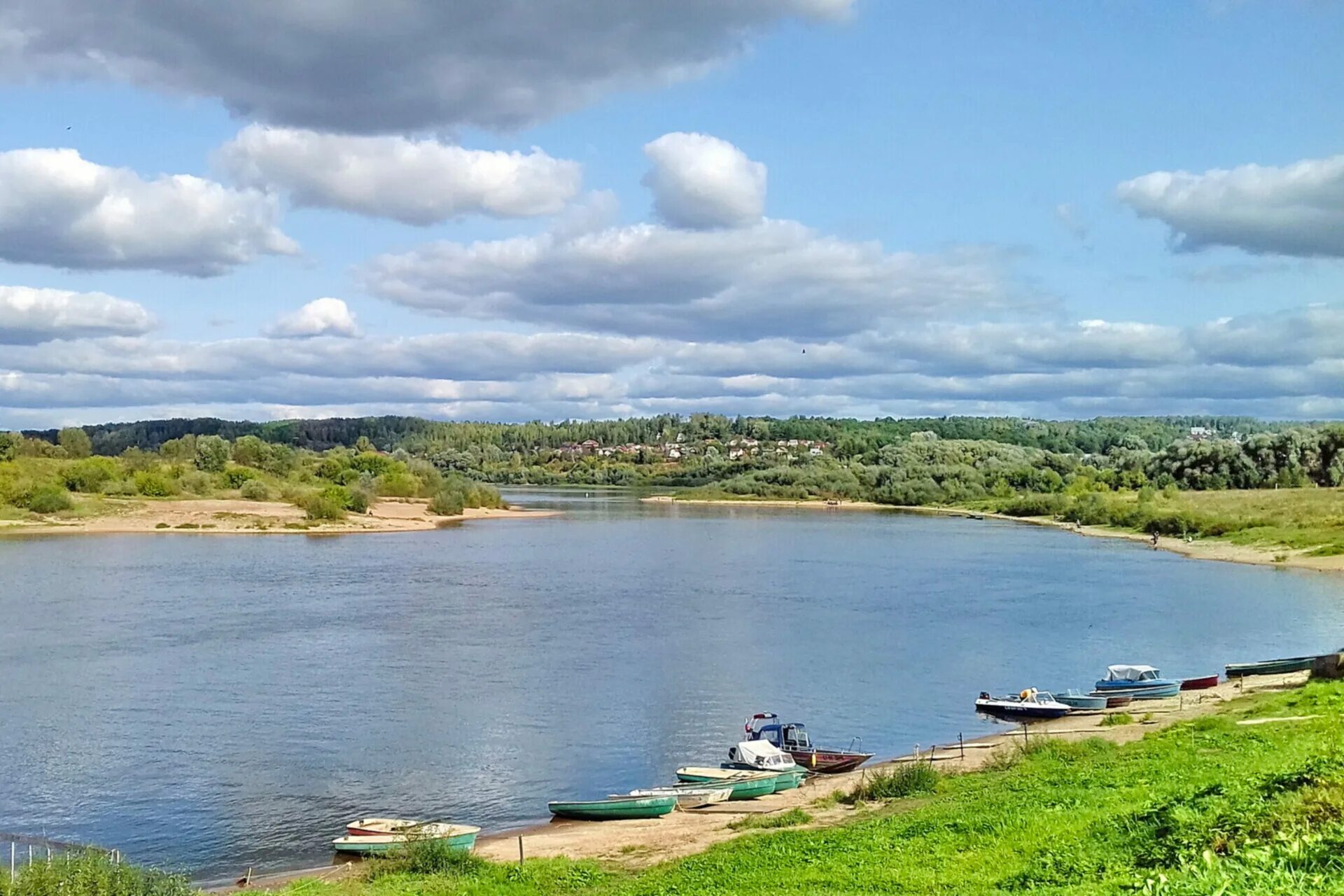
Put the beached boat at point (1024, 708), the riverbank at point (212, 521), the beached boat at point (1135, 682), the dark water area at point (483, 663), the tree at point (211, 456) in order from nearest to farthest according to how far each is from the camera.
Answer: the dark water area at point (483, 663)
the beached boat at point (1024, 708)
the beached boat at point (1135, 682)
the riverbank at point (212, 521)
the tree at point (211, 456)

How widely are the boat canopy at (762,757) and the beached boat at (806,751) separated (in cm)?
103

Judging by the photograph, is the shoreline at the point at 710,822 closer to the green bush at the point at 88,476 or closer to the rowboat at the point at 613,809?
the rowboat at the point at 613,809

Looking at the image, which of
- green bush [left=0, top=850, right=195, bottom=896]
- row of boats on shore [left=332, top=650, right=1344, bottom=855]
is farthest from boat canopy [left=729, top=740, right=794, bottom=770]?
green bush [left=0, top=850, right=195, bottom=896]

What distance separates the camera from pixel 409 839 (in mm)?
25344

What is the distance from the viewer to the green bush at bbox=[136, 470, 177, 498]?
6097 inches

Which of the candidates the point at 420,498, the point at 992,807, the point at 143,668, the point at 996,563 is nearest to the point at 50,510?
the point at 420,498

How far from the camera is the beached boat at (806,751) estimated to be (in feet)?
116

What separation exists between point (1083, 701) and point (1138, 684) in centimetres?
351

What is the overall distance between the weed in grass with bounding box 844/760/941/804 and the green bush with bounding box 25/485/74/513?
5272 inches

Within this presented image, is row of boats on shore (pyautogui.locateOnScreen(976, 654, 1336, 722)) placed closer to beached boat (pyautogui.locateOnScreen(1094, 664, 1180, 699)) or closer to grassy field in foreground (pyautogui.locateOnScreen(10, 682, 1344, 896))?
beached boat (pyautogui.locateOnScreen(1094, 664, 1180, 699))

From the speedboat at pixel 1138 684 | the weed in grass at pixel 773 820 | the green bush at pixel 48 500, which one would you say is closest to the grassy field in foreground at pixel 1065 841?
the weed in grass at pixel 773 820

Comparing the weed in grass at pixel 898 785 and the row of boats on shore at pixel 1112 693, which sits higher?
the weed in grass at pixel 898 785

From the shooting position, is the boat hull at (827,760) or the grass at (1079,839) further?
the boat hull at (827,760)

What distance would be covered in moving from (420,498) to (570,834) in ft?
525
